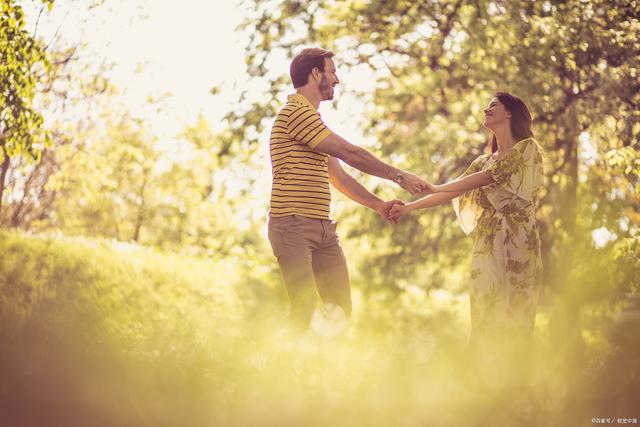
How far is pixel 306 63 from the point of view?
15.5ft

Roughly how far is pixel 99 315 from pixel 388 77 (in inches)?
268

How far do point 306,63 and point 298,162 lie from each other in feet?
2.26

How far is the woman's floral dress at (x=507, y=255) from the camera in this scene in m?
5.27

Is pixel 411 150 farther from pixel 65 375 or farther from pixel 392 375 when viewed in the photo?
pixel 65 375

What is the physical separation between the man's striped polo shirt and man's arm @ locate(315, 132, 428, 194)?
0.07m

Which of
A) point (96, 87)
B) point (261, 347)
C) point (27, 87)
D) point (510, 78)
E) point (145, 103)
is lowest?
point (261, 347)

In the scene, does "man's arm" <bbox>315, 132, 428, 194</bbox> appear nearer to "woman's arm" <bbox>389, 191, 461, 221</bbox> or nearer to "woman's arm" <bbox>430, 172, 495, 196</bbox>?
"woman's arm" <bbox>430, 172, 495, 196</bbox>

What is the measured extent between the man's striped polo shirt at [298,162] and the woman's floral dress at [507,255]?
1480 mm

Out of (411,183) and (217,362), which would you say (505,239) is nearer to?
(411,183)

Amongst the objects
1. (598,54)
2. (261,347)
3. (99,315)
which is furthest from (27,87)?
(598,54)

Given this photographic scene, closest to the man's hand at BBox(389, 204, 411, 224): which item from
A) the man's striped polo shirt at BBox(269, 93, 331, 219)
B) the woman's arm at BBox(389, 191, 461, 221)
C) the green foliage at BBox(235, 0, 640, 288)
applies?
the woman's arm at BBox(389, 191, 461, 221)

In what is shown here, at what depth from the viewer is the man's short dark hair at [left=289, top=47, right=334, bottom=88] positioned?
4732mm

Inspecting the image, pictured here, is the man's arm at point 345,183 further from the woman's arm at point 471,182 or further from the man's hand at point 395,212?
the man's hand at point 395,212

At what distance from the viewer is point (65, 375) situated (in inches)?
266
